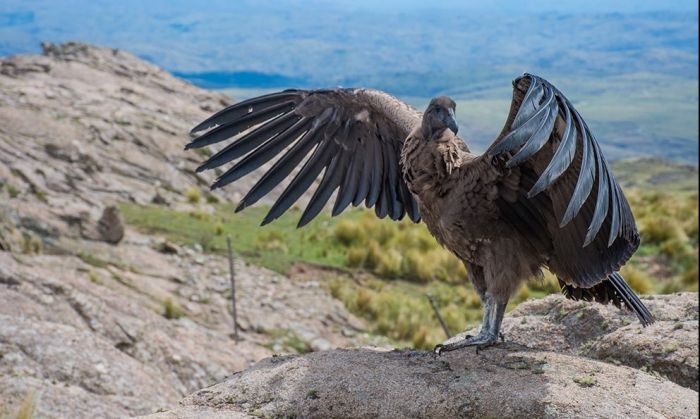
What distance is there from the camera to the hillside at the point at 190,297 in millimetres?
5828

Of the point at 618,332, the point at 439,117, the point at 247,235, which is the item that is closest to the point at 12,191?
the point at 247,235

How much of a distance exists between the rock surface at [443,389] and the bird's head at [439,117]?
1.62 metres

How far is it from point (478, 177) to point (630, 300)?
157cm

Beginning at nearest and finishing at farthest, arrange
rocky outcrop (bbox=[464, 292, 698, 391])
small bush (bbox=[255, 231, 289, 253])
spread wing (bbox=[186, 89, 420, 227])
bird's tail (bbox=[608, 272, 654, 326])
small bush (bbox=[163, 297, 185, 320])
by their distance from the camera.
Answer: bird's tail (bbox=[608, 272, 654, 326]) → rocky outcrop (bbox=[464, 292, 698, 391]) → spread wing (bbox=[186, 89, 420, 227]) → small bush (bbox=[163, 297, 185, 320]) → small bush (bbox=[255, 231, 289, 253])

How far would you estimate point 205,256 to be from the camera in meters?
17.2

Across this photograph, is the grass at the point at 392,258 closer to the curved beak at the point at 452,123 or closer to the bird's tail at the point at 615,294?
the bird's tail at the point at 615,294

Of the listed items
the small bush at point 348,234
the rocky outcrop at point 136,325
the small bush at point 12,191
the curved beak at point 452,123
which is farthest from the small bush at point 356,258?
the curved beak at point 452,123

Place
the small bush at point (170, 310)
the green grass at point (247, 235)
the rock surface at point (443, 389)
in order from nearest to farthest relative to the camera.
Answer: the rock surface at point (443, 389) → the small bush at point (170, 310) → the green grass at point (247, 235)

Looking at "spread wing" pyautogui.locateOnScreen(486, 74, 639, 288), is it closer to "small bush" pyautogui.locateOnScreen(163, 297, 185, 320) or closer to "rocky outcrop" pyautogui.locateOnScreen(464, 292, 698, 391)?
"rocky outcrop" pyautogui.locateOnScreen(464, 292, 698, 391)

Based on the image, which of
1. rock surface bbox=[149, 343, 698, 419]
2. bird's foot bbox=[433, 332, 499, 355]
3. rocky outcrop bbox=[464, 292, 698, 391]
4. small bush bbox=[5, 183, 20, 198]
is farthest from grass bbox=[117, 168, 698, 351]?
rock surface bbox=[149, 343, 698, 419]

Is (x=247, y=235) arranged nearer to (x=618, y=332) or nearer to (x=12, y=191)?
(x=12, y=191)

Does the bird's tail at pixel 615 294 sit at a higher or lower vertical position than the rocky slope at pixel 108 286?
higher

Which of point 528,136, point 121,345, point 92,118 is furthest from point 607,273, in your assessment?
point 92,118

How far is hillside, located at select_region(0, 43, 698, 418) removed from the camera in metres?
5.83
